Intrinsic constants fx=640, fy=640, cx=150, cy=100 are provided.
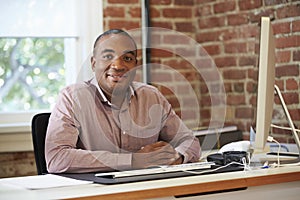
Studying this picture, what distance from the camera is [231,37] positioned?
12.0 feet

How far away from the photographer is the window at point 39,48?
351 cm

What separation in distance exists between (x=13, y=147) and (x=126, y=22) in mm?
966

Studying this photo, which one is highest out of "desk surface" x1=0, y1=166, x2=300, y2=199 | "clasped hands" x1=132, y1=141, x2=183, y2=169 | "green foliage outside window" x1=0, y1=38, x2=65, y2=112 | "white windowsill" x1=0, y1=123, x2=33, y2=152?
"green foliage outside window" x1=0, y1=38, x2=65, y2=112

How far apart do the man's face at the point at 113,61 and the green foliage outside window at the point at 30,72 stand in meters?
1.25

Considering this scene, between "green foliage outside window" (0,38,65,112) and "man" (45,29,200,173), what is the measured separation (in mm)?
1158

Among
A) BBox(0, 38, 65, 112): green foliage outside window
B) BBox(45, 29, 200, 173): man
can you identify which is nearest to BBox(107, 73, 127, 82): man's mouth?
BBox(45, 29, 200, 173): man

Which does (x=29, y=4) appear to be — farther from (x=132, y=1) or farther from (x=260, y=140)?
(x=260, y=140)

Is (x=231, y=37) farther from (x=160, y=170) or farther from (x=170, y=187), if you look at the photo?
(x=170, y=187)

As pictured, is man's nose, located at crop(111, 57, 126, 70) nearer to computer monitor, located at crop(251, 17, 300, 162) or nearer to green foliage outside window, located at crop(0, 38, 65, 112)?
computer monitor, located at crop(251, 17, 300, 162)

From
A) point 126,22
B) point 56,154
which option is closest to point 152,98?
point 56,154

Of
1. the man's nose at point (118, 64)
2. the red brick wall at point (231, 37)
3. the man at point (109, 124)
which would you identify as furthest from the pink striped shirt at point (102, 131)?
the red brick wall at point (231, 37)

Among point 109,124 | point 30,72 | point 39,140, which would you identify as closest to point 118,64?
point 109,124

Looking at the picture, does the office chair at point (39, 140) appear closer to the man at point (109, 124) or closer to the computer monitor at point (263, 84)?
the man at point (109, 124)

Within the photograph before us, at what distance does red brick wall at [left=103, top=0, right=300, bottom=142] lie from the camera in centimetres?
322
